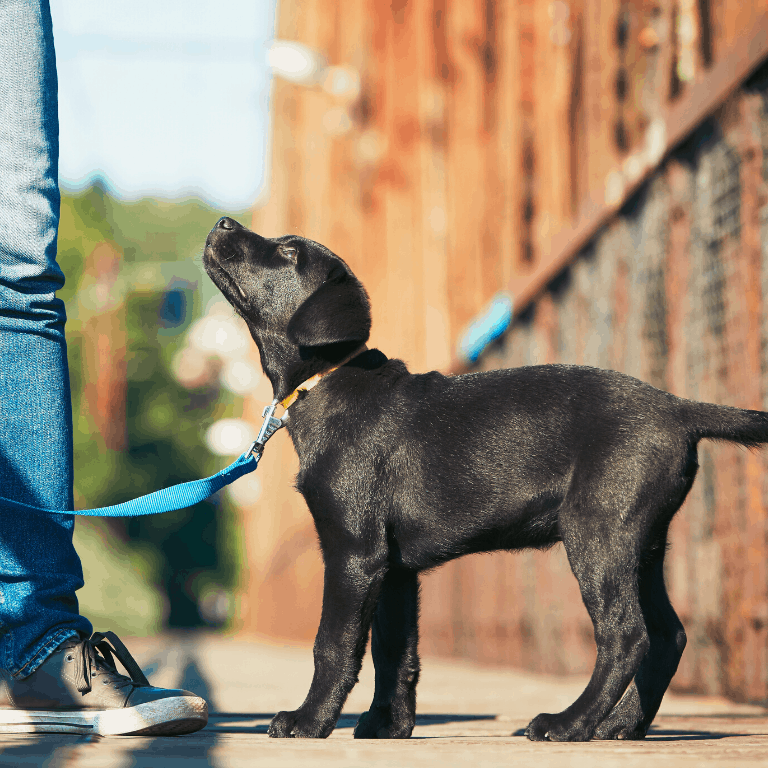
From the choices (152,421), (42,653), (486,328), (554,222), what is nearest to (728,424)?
(42,653)

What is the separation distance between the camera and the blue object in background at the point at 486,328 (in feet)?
27.6

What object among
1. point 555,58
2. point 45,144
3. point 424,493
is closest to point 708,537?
point 424,493

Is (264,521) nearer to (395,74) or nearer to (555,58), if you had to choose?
(395,74)

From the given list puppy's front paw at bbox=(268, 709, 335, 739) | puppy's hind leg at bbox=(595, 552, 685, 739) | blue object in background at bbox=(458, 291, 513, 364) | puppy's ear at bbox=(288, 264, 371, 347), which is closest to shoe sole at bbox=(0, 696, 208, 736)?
puppy's front paw at bbox=(268, 709, 335, 739)

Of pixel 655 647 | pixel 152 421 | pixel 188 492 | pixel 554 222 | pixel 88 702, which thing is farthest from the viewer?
pixel 152 421

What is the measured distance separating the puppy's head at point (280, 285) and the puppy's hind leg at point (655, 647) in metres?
0.95

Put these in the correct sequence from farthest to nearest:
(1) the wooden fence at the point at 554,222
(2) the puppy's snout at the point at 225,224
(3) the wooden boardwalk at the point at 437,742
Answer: (1) the wooden fence at the point at 554,222 < (2) the puppy's snout at the point at 225,224 < (3) the wooden boardwalk at the point at 437,742

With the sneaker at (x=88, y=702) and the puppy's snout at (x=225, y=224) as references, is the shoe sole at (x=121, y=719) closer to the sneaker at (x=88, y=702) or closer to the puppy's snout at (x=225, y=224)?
the sneaker at (x=88, y=702)

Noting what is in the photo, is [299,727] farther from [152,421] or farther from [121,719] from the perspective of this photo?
[152,421]

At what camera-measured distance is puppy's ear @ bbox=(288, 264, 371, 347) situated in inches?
102

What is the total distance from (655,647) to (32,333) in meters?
1.74

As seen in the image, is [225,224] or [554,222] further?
[554,222]

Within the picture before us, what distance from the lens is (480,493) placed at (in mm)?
2539

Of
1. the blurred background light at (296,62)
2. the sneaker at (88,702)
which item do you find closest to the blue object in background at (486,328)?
the blurred background light at (296,62)
